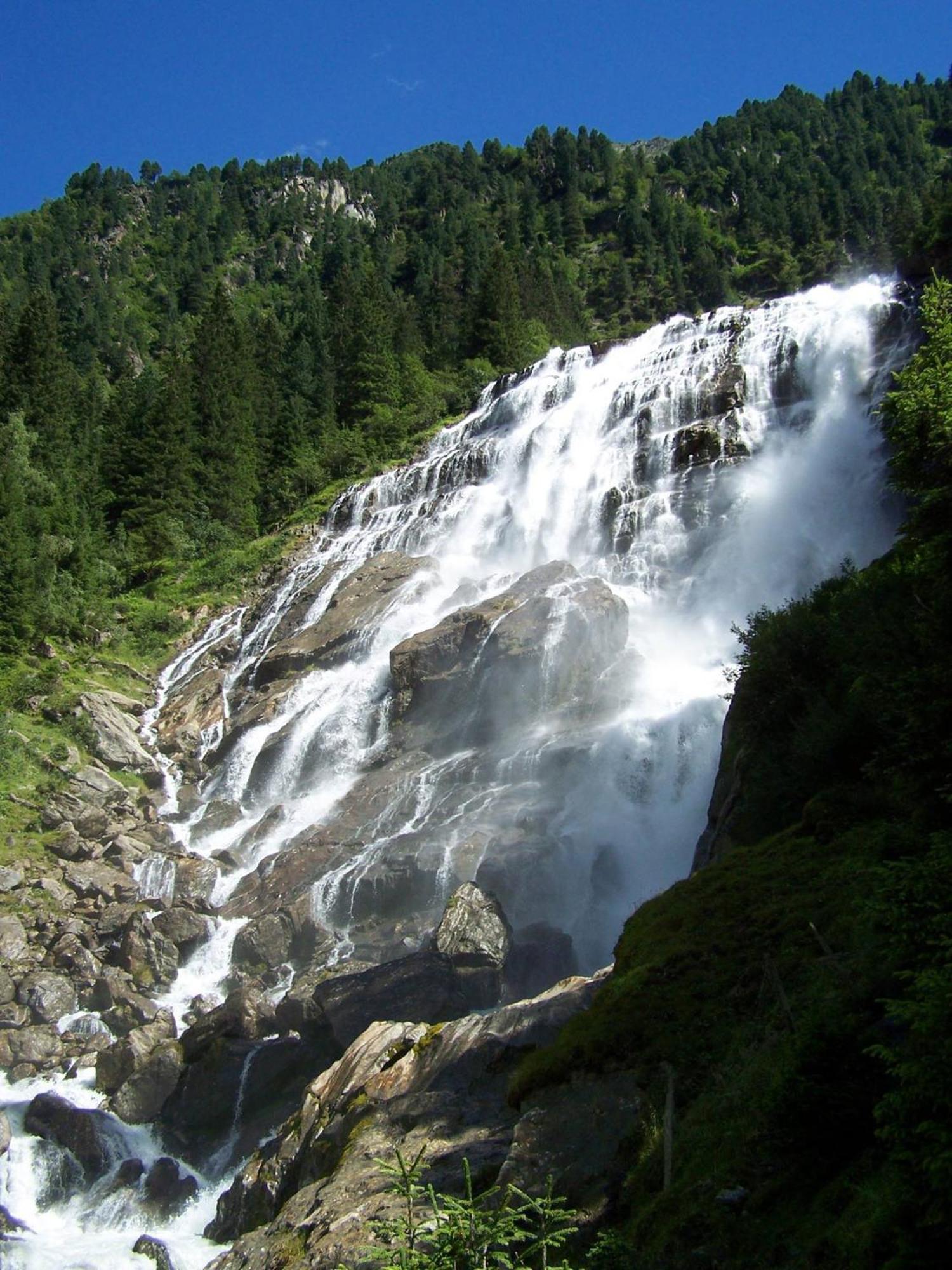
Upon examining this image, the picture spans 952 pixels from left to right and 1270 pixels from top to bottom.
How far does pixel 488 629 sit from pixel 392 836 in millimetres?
9496

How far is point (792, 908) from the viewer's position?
38.0ft

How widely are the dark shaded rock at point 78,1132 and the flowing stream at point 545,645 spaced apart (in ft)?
1.62

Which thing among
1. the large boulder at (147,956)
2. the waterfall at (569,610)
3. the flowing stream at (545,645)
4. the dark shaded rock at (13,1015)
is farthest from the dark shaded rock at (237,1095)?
the dark shaded rock at (13,1015)

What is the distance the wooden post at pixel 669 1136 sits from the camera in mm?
7617

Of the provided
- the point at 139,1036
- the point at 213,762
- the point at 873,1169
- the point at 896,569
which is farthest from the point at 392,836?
the point at 873,1169

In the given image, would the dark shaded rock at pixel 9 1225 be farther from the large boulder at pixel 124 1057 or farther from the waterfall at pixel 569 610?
the waterfall at pixel 569 610

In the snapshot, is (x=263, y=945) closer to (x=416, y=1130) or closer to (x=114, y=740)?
(x=114, y=740)

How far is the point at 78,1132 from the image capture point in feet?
65.7

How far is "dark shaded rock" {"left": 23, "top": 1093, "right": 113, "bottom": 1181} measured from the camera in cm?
1988

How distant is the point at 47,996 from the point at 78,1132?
542 cm

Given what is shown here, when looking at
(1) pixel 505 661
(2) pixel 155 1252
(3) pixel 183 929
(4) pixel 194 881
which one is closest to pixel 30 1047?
(3) pixel 183 929

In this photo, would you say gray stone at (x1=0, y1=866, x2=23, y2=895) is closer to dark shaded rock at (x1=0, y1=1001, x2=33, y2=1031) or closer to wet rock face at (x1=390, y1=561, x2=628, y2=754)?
dark shaded rock at (x1=0, y1=1001, x2=33, y2=1031)

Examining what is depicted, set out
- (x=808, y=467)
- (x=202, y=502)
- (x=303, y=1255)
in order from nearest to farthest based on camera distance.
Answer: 1. (x=303, y=1255)
2. (x=808, y=467)
3. (x=202, y=502)

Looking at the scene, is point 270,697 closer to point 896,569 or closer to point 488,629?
point 488,629
